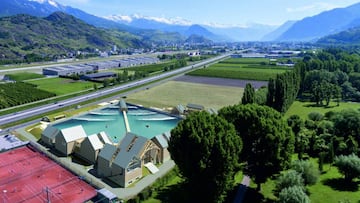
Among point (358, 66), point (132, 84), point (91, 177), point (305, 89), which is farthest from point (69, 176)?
point (358, 66)

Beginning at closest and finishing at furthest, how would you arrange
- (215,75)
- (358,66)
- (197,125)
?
(197,125), (358,66), (215,75)

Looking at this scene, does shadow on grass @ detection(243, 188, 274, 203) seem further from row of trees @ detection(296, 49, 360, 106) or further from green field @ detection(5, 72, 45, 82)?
green field @ detection(5, 72, 45, 82)

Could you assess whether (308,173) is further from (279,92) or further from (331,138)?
Answer: (279,92)

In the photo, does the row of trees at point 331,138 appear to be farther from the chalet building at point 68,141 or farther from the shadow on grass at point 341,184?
the chalet building at point 68,141

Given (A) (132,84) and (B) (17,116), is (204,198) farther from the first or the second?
(A) (132,84)

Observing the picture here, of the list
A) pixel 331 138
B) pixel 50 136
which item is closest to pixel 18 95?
pixel 50 136

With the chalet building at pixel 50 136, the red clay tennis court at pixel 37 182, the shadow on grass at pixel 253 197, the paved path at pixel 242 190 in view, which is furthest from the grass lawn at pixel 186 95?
the shadow on grass at pixel 253 197
